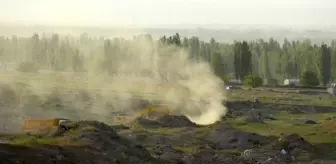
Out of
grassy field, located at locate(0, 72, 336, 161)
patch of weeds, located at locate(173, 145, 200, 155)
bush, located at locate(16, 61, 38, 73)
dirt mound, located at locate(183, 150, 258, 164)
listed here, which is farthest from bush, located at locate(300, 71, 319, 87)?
dirt mound, located at locate(183, 150, 258, 164)

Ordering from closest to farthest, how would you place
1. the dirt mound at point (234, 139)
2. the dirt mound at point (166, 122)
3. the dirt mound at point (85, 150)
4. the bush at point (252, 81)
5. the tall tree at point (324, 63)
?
the dirt mound at point (85, 150) < the dirt mound at point (234, 139) < the dirt mound at point (166, 122) < the bush at point (252, 81) < the tall tree at point (324, 63)

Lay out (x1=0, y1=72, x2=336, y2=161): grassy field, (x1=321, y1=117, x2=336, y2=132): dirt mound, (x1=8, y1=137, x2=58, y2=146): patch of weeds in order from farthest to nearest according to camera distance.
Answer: (x1=321, y1=117, x2=336, y2=132): dirt mound < (x1=0, y1=72, x2=336, y2=161): grassy field < (x1=8, y1=137, x2=58, y2=146): patch of weeds

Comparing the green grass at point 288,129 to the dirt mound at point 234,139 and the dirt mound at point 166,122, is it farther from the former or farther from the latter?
the dirt mound at point 166,122

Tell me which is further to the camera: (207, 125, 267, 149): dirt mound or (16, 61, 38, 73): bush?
(16, 61, 38, 73): bush

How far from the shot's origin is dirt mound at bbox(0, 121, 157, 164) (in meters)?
32.8

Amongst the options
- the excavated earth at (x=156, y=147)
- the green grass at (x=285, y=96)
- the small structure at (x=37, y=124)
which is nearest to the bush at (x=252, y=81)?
the green grass at (x=285, y=96)

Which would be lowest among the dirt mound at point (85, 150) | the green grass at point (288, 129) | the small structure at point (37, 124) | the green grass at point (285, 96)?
the green grass at point (285, 96)

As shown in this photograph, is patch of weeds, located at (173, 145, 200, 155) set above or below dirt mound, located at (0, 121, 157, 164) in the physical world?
below

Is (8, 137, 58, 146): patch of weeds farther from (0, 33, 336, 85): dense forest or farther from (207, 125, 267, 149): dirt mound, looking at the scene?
(0, 33, 336, 85): dense forest

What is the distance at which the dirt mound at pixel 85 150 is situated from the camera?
108ft

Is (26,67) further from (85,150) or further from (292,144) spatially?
(85,150)

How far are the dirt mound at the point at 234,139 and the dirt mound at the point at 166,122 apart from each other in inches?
382

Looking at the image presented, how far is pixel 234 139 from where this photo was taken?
49.9 m

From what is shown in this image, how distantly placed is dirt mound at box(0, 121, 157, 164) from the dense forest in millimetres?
61514
